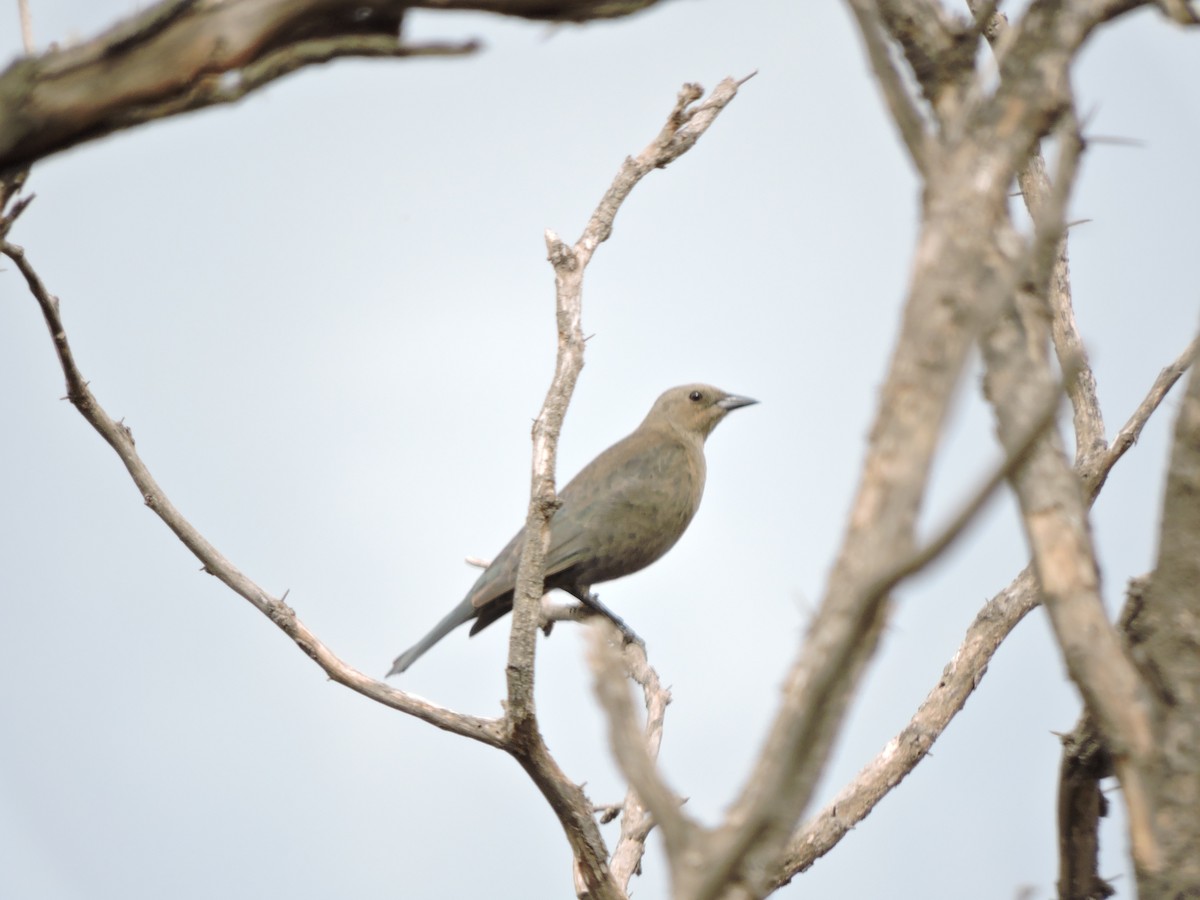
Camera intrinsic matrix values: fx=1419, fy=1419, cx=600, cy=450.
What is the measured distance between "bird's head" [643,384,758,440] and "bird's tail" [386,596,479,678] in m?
Answer: 1.97

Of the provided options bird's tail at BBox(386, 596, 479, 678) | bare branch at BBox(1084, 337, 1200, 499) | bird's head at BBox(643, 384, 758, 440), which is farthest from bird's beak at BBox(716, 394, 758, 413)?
bare branch at BBox(1084, 337, 1200, 499)

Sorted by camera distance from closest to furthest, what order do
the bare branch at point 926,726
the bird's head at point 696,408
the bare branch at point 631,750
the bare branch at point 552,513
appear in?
the bare branch at point 631,750
the bare branch at point 552,513
the bare branch at point 926,726
the bird's head at point 696,408

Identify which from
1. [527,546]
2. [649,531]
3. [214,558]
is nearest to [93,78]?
[527,546]

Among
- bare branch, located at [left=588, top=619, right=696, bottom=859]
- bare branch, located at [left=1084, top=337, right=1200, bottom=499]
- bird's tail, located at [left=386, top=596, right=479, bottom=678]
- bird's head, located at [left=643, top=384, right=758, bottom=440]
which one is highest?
bird's head, located at [left=643, top=384, right=758, bottom=440]

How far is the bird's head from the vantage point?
8.40 metres

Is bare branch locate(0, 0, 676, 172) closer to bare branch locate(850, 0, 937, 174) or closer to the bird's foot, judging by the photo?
bare branch locate(850, 0, 937, 174)

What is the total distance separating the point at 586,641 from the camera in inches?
84.2

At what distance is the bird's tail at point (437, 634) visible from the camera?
6801mm

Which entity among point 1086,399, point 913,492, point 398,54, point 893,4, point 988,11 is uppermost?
point 1086,399

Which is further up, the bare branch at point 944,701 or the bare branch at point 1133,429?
the bare branch at point 1133,429

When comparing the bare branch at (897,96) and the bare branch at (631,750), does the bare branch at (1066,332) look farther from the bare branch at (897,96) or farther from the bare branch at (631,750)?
the bare branch at (631,750)

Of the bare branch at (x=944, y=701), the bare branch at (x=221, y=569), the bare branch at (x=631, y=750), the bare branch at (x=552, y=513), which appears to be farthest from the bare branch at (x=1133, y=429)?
the bare branch at (x=631, y=750)

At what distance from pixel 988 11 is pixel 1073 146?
0.36m

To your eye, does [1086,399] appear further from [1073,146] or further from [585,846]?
[1073,146]
